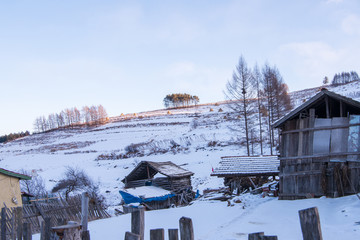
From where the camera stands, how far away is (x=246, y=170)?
20.0 m

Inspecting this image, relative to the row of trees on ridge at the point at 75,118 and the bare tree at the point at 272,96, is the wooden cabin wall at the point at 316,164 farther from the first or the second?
the row of trees on ridge at the point at 75,118

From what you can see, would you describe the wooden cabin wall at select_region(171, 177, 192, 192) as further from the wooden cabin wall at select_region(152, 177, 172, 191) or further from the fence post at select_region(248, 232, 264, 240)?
the fence post at select_region(248, 232, 264, 240)

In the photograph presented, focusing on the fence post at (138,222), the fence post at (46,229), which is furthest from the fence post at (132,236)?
the fence post at (46,229)

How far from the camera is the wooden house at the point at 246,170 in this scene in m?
19.6

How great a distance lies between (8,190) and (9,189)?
65 mm

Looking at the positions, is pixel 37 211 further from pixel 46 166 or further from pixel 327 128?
pixel 46 166

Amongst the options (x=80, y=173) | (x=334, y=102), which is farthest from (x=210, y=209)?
(x=80, y=173)

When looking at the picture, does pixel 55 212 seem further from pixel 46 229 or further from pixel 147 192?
pixel 46 229

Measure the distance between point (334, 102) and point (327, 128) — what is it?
1.53 meters

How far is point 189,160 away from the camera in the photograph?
35.1m

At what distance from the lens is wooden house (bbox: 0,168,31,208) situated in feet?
49.6

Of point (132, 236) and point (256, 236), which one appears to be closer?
point (256, 236)

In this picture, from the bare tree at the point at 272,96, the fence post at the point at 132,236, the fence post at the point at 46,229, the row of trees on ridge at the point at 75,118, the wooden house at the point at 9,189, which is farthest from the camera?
the row of trees on ridge at the point at 75,118

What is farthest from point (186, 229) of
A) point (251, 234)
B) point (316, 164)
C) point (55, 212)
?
point (55, 212)
